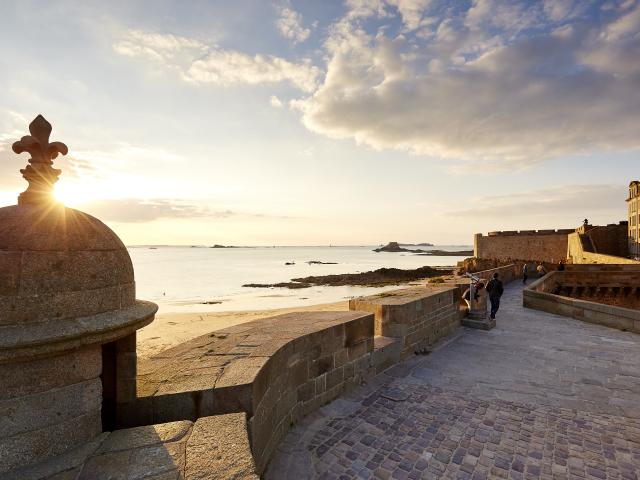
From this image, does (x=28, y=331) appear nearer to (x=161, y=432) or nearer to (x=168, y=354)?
(x=161, y=432)

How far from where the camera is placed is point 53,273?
214cm

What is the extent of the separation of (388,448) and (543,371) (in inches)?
155

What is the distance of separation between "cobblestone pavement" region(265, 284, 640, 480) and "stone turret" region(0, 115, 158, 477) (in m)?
1.96

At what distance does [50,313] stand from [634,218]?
53975 millimetres

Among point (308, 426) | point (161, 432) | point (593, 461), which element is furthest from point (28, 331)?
point (593, 461)

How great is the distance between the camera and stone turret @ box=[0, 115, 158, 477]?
6.61 ft

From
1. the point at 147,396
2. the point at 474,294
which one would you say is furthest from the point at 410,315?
→ the point at 147,396

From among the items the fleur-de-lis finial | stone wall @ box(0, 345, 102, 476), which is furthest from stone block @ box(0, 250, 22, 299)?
the fleur-de-lis finial

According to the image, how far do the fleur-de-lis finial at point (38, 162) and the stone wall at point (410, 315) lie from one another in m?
5.47

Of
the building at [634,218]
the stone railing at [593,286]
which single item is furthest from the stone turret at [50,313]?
the building at [634,218]

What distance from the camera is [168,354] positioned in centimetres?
381

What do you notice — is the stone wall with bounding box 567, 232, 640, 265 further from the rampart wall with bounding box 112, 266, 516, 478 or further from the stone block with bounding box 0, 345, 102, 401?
the stone block with bounding box 0, 345, 102, 401

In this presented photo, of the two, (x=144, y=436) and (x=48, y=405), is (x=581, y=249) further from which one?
(x=48, y=405)

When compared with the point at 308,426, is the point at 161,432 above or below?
above
